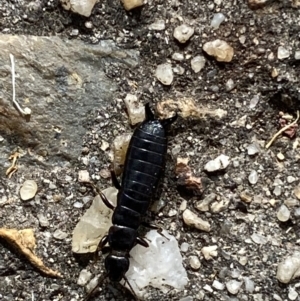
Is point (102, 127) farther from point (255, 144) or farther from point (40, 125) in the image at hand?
point (255, 144)

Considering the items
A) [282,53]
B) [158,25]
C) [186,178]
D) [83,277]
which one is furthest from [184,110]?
Result: [83,277]

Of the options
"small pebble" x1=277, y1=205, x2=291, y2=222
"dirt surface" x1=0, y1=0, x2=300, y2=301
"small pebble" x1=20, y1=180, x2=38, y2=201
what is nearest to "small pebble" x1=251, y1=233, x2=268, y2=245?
"dirt surface" x1=0, y1=0, x2=300, y2=301

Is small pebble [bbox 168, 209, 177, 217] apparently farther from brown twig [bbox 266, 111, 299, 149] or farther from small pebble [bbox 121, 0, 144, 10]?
small pebble [bbox 121, 0, 144, 10]

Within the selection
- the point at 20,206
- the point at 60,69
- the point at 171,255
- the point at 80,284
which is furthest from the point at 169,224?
the point at 60,69

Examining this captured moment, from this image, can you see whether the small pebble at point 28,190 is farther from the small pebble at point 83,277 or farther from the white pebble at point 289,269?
the white pebble at point 289,269

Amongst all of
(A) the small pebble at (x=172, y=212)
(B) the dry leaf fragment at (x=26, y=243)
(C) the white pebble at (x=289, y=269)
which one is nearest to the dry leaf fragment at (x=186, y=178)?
(A) the small pebble at (x=172, y=212)

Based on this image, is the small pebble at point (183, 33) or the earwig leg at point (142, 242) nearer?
the small pebble at point (183, 33)
